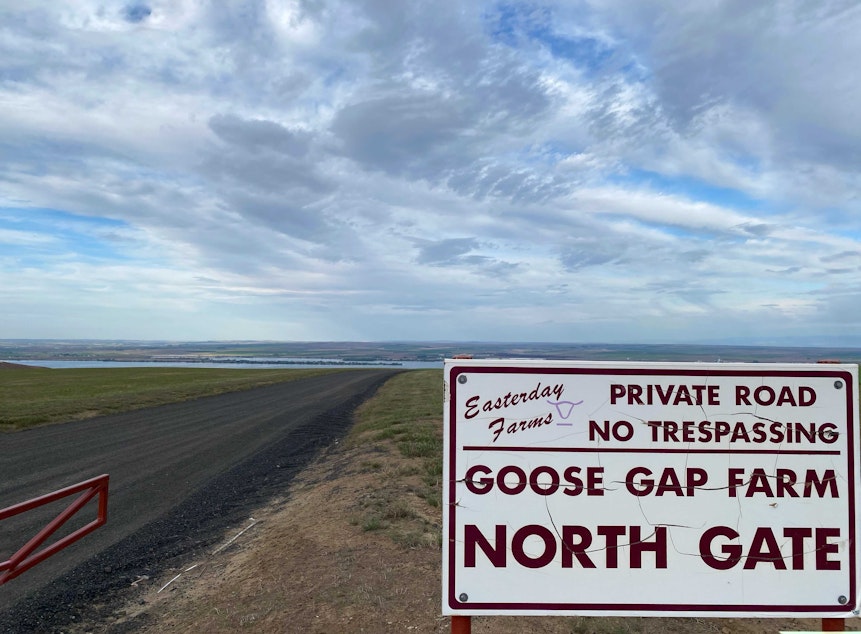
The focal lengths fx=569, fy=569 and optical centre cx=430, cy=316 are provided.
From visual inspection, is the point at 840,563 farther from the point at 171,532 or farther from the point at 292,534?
the point at 171,532

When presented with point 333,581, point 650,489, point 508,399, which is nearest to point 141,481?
point 333,581

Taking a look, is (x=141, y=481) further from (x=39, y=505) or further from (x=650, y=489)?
(x=650, y=489)

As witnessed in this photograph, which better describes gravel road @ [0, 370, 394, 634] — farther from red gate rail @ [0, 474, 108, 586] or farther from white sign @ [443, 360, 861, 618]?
white sign @ [443, 360, 861, 618]

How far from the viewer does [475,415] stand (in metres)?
2.97

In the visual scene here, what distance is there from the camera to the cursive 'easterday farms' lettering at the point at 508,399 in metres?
2.96

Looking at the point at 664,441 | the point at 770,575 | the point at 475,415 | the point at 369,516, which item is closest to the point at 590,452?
the point at 664,441

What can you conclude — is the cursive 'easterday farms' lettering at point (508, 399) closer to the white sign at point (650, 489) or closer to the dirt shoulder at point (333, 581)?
the white sign at point (650, 489)

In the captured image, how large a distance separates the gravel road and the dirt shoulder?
71 cm

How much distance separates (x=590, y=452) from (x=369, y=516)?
250 inches

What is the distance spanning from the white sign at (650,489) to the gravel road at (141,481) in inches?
214

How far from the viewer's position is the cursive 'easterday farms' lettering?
117 inches

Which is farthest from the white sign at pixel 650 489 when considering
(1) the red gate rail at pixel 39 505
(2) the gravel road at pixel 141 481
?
(2) the gravel road at pixel 141 481

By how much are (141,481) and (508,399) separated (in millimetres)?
12882

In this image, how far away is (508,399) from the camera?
298 centimetres
